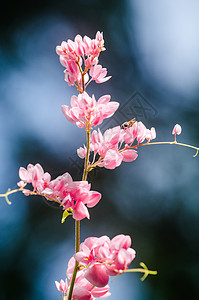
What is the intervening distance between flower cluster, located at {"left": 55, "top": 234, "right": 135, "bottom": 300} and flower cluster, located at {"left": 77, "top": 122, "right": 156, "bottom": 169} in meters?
0.11

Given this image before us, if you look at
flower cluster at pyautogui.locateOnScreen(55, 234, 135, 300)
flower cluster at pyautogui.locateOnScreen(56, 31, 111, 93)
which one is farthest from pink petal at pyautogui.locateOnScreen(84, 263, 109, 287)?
flower cluster at pyautogui.locateOnScreen(56, 31, 111, 93)

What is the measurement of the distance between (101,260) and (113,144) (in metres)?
0.17

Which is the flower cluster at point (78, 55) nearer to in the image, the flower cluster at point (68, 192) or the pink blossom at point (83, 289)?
the flower cluster at point (68, 192)

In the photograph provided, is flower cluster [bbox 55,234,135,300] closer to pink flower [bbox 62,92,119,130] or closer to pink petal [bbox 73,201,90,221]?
pink petal [bbox 73,201,90,221]

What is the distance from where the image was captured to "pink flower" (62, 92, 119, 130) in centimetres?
42

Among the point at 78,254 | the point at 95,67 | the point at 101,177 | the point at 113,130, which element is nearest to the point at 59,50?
the point at 95,67

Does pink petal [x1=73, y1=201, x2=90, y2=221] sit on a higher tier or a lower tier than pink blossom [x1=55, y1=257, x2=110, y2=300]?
higher

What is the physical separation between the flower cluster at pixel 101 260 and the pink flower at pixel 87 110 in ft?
0.58

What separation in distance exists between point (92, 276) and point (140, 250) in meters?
2.29

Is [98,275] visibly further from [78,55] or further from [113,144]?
[78,55]

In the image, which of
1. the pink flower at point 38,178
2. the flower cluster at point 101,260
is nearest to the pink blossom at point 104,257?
the flower cluster at point 101,260

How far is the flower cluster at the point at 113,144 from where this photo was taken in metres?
0.42

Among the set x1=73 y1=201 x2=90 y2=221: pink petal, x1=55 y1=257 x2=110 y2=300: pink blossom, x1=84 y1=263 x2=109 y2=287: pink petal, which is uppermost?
x1=73 y1=201 x2=90 y2=221: pink petal

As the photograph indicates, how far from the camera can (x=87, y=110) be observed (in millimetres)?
424
